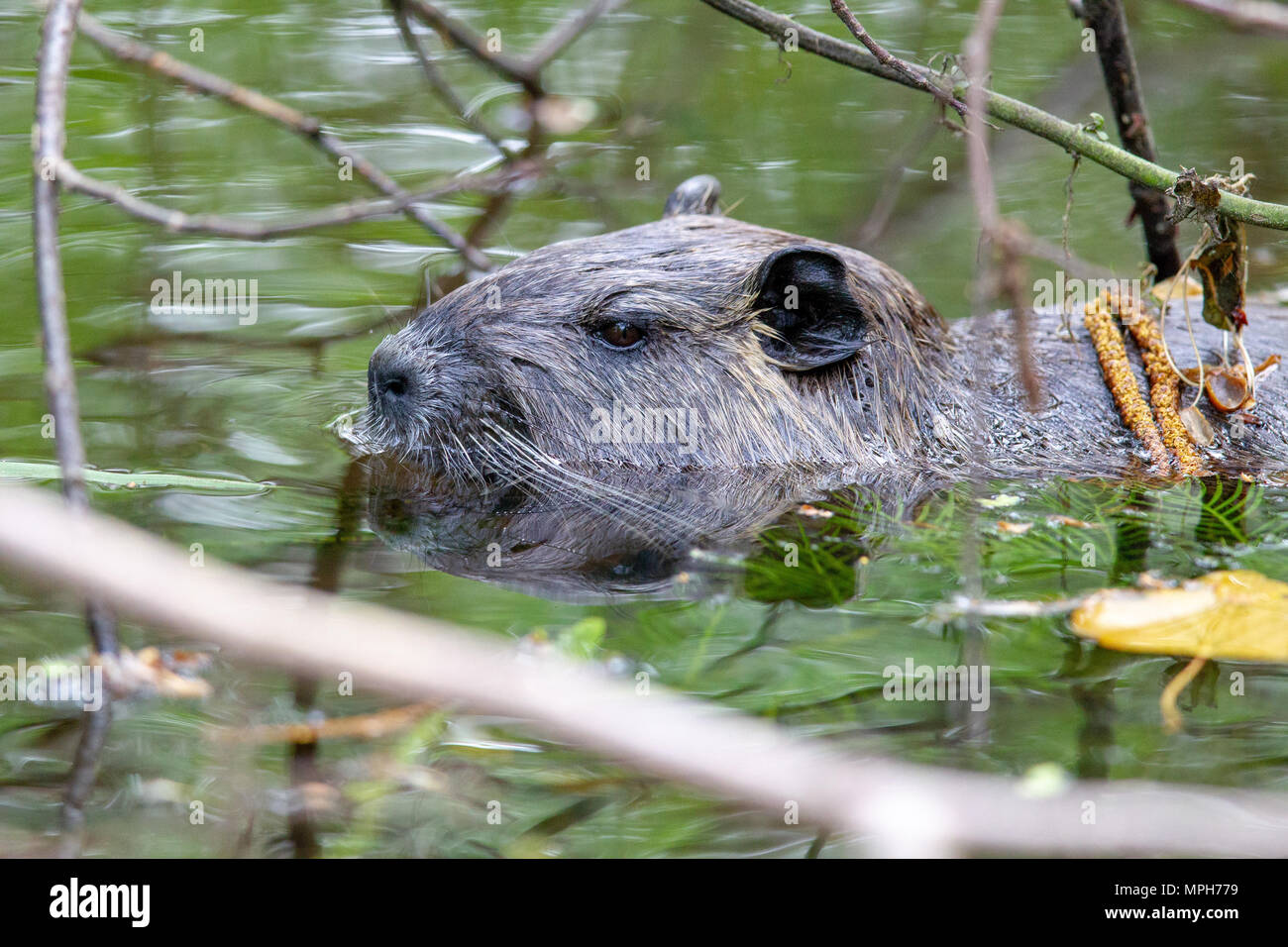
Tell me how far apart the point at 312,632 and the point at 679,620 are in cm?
231

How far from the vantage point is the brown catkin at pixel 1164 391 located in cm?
399

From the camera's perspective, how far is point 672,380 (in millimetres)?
4184

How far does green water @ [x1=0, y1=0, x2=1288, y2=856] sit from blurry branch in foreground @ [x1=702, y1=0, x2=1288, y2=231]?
86cm

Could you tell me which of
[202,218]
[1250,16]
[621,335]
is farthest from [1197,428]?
[202,218]

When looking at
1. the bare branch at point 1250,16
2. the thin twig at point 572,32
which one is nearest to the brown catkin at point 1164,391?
the thin twig at point 572,32

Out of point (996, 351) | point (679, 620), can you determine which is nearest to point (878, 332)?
point (996, 351)

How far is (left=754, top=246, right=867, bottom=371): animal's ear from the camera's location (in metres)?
4.04

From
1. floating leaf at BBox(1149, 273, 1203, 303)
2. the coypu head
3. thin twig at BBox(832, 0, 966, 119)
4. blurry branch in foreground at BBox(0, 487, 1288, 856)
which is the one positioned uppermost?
thin twig at BBox(832, 0, 966, 119)

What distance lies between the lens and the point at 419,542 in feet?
11.8

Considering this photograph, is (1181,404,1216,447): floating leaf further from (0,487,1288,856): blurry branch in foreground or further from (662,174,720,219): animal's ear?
(0,487,1288,856): blurry branch in foreground

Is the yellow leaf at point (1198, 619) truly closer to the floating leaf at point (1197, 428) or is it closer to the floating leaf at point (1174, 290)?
the floating leaf at point (1197, 428)

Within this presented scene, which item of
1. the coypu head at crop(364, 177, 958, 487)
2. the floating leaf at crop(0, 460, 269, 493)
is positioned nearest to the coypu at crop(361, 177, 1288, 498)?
the coypu head at crop(364, 177, 958, 487)

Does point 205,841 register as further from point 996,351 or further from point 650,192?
point 650,192

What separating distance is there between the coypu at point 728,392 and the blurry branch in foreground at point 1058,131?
0.65 metres
